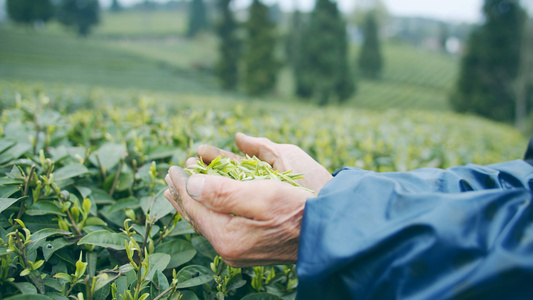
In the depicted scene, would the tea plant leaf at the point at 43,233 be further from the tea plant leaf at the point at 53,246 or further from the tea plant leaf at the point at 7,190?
the tea plant leaf at the point at 7,190

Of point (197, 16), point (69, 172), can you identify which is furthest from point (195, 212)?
point (197, 16)

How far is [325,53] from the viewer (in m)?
24.8

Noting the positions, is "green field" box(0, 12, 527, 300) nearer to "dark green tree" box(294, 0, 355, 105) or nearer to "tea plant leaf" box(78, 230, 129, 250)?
"tea plant leaf" box(78, 230, 129, 250)

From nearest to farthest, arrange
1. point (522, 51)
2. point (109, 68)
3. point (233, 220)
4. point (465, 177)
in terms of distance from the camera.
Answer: point (233, 220) < point (465, 177) < point (522, 51) < point (109, 68)

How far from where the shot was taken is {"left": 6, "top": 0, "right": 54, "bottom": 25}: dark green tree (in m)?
41.8

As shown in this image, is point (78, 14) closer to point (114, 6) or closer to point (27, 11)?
point (27, 11)

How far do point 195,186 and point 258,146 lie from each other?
599mm

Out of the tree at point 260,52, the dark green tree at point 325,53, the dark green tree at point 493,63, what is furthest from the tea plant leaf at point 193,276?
the tree at point 260,52

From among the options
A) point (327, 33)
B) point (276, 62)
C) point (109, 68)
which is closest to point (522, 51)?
point (327, 33)

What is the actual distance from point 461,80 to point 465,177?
2441cm

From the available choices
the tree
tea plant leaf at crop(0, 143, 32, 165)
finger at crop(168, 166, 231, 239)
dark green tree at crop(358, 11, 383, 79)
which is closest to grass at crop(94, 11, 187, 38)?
dark green tree at crop(358, 11, 383, 79)

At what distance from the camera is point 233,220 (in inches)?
39.1

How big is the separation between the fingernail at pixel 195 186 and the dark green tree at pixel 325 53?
24.0 meters

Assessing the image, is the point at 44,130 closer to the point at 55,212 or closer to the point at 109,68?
the point at 55,212
